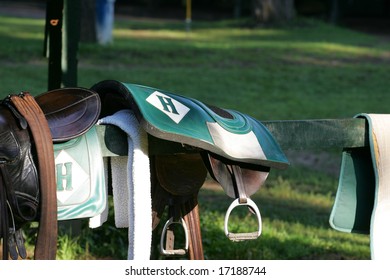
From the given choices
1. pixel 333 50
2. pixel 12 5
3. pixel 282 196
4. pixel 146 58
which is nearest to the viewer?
pixel 282 196

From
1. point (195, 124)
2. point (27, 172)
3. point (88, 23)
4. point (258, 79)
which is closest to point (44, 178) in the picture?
point (27, 172)

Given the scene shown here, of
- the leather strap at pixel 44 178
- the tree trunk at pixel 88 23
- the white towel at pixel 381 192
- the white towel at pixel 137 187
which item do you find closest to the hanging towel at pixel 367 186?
the white towel at pixel 381 192

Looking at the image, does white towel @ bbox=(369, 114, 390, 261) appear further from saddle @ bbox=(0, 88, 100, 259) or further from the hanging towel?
saddle @ bbox=(0, 88, 100, 259)

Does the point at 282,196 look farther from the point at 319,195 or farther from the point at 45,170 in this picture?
the point at 45,170

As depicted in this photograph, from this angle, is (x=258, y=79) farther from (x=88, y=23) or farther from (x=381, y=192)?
(x=381, y=192)

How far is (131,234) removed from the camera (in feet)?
8.49

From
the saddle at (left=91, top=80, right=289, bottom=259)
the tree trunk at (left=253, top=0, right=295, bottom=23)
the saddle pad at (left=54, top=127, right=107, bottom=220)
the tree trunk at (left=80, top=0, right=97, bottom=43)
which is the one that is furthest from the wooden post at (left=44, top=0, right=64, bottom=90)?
the tree trunk at (left=253, top=0, right=295, bottom=23)

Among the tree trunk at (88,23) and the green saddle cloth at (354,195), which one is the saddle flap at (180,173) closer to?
the green saddle cloth at (354,195)

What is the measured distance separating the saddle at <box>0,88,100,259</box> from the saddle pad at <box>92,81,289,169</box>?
0.56 feet

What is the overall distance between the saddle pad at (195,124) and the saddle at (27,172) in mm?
171

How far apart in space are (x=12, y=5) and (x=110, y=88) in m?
26.7

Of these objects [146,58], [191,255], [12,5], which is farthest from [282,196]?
[12,5]

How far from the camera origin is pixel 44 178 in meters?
2.46

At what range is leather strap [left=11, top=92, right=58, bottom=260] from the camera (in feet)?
8.07
